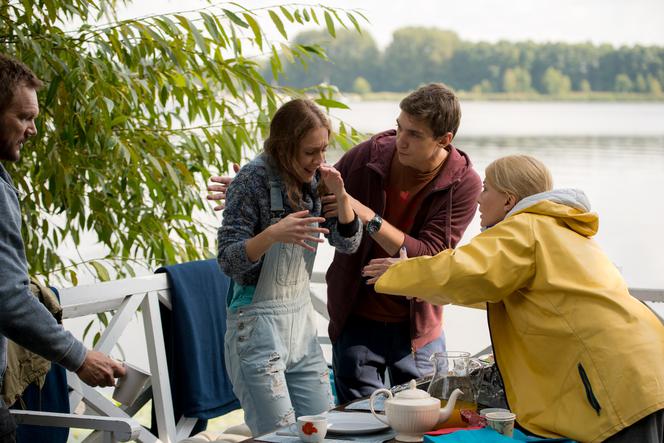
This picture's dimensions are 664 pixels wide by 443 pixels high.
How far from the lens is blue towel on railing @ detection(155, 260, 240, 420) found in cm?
339

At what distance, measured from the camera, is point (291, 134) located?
Answer: 7.64 feet

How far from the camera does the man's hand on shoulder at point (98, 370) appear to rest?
1.99m

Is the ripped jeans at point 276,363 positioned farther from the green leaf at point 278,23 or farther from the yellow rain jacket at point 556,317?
the green leaf at point 278,23

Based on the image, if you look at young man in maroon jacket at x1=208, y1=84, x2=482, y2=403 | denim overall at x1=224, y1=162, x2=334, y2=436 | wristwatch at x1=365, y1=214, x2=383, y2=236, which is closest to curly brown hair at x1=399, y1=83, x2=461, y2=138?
young man in maroon jacket at x1=208, y1=84, x2=482, y2=403

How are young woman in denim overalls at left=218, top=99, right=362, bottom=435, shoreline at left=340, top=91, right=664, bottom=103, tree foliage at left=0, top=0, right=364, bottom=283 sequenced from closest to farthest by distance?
young woman in denim overalls at left=218, top=99, right=362, bottom=435 < tree foliage at left=0, top=0, right=364, bottom=283 < shoreline at left=340, top=91, right=664, bottom=103

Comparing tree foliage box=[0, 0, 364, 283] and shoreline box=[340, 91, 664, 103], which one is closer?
tree foliage box=[0, 0, 364, 283]

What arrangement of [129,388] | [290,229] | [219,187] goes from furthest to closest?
1. [129,388]
2. [219,187]
3. [290,229]

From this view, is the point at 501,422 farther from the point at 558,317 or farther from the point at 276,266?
the point at 276,266

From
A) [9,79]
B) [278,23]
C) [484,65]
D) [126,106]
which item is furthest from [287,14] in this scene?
[484,65]

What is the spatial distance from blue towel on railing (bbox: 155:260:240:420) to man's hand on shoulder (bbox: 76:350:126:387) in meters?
1.34

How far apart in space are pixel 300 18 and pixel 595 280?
1812mm

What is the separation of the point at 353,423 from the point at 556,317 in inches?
18.8

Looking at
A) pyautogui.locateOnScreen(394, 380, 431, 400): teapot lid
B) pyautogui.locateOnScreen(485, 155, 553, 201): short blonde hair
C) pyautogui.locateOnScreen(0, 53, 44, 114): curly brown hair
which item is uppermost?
Answer: pyautogui.locateOnScreen(0, 53, 44, 114): curly brown hair

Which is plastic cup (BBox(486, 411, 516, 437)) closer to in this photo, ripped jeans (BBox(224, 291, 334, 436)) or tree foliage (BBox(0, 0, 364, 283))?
ripped jeans (BBox(224, 291, 334, 436))
